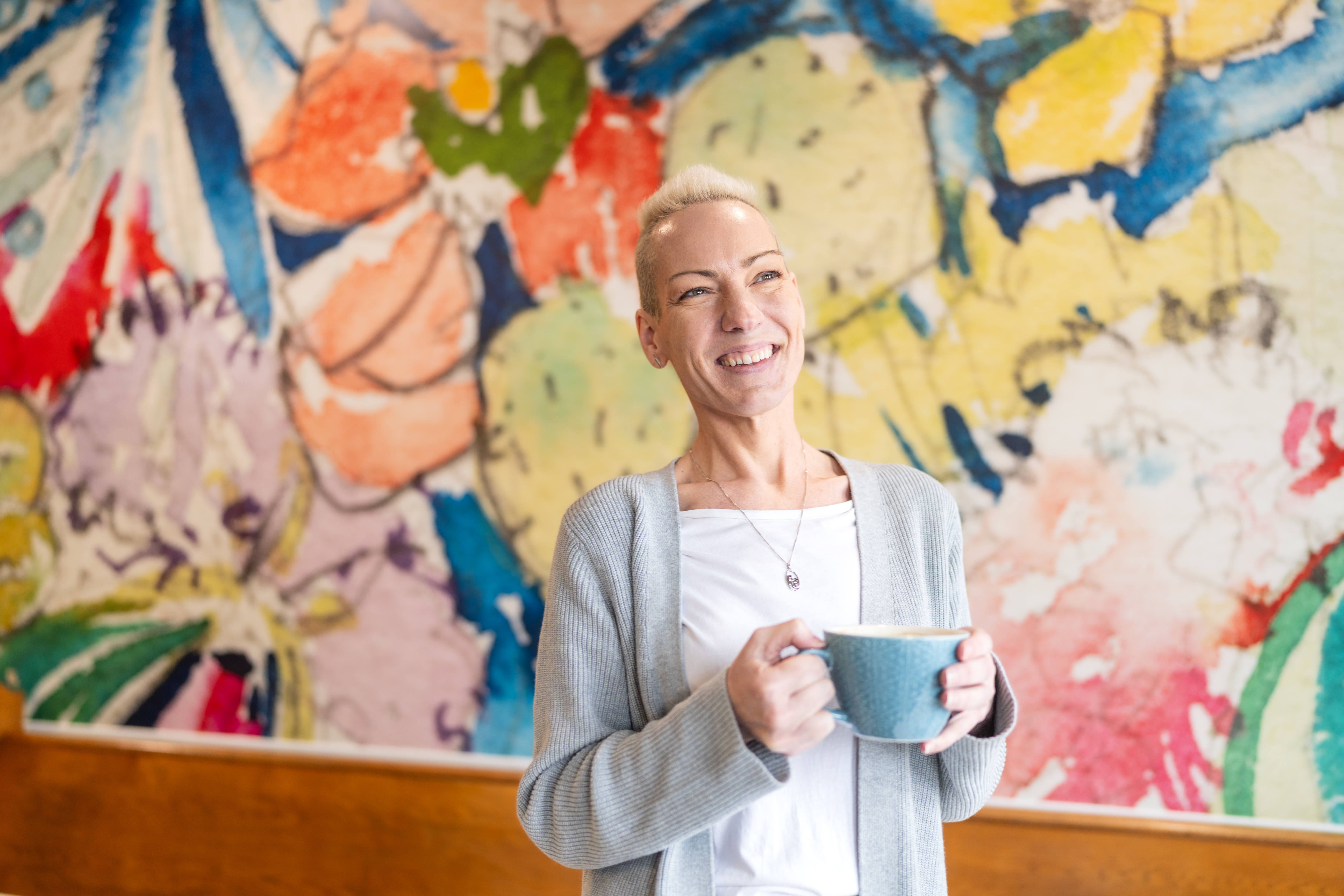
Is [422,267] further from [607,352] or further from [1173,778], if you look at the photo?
[1173,778]

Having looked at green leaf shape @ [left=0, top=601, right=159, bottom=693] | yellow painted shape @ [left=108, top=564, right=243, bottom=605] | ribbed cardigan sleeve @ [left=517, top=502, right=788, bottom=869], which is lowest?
green leaf shape @ [left=0, top=601, right=159, bottom=693]

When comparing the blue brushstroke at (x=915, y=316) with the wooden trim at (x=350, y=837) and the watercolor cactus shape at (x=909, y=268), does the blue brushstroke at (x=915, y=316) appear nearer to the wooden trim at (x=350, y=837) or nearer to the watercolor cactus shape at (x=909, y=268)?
the watercolor cactus shape at (x=909, y=268)

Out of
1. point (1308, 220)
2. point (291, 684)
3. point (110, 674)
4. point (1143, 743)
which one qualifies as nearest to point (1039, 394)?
point (1308, 220)

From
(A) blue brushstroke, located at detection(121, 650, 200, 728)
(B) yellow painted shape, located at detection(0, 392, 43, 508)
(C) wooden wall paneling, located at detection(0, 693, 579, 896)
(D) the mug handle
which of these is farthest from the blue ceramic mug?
(B) yellow painted shape, located at detection(0, 392, 43, 508)

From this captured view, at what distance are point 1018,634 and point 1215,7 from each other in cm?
117

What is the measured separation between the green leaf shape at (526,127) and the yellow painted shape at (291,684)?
1094mm

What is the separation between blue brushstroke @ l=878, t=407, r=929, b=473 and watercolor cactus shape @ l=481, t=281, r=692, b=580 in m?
0.39

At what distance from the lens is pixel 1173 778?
5.55 feet

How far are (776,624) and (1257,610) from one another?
121 cm

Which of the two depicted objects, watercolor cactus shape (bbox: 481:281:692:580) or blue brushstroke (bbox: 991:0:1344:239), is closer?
blue brushstroke (bbox: 991:0:1344:239)

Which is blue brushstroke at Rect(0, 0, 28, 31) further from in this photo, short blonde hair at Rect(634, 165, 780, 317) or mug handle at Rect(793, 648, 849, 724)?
mug handle at Rect(793, 648, 849, 724)

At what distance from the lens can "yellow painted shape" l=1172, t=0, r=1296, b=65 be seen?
1.67m

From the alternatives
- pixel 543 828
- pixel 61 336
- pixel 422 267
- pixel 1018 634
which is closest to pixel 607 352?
pixel 422 267

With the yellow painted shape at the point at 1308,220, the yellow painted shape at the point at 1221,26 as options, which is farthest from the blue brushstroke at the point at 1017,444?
the yellow painted shape at the point at 1221,26
